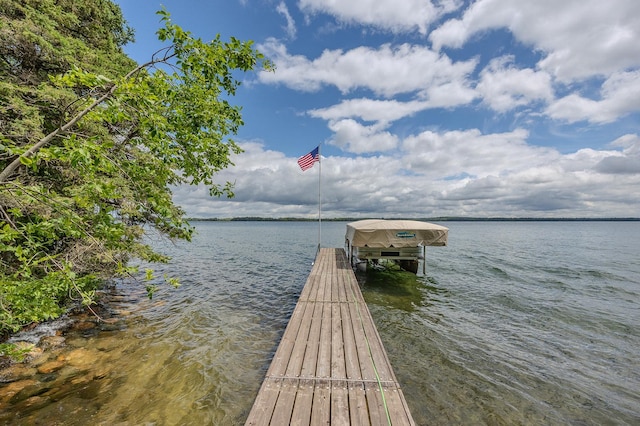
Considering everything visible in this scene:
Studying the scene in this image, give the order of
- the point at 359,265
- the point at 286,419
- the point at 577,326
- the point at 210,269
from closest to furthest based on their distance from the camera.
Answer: the point at 286,419 → the point at 577,326 → the point at 359,265 → the point at 210,269

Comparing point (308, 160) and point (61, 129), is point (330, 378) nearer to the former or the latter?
point (61, 129)

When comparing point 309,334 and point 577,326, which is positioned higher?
point 309,334

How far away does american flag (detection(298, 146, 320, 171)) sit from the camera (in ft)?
59.1

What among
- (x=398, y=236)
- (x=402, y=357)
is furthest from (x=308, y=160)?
(x=402, y=357)

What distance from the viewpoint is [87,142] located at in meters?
2.64

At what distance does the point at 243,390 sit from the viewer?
236 inches

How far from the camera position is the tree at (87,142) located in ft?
9.19

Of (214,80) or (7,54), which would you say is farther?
(7,54)

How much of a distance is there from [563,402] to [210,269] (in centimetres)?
1995

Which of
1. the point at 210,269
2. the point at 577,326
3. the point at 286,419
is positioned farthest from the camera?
the point at 210,269

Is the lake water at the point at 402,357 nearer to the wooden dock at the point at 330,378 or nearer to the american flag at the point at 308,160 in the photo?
the wooden dock at the point at 330,378

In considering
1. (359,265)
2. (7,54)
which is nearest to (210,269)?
(359,265)

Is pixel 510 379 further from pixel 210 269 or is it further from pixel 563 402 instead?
pixel 210 269

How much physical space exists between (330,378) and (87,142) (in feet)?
15.8
